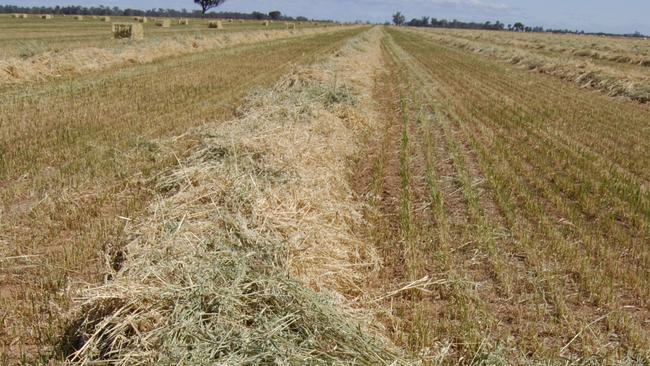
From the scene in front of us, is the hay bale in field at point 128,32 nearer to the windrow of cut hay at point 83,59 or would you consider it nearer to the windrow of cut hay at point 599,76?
the windrow of cut hay at point 83,59

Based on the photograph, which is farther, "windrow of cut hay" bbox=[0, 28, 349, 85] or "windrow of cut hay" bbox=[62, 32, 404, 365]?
"windrow of cut hay" bbox=[0, 28, 349, 85]

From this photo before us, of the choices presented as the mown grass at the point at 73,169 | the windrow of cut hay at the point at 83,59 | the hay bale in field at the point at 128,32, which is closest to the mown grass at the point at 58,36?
the hay bale in field at the point at 128,32

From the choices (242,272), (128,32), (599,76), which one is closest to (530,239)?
(242,272)

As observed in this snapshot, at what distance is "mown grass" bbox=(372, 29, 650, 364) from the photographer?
402 centimetres

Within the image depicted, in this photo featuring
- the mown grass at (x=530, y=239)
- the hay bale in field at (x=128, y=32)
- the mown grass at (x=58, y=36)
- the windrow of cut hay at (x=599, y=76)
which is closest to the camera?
the mown grass at (x=530, y=239)

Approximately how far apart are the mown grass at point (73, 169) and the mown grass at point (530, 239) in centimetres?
303

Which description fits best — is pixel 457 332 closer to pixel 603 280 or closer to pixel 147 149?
pixel 603 280

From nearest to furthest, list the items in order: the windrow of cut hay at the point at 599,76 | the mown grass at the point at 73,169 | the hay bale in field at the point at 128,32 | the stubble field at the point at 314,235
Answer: the stubble field at the point at 314,235 < the mown grass at the point at 73,169 < the windrow of cut hay at the point at 599,76 < the hay bale in field at the point at 128,32

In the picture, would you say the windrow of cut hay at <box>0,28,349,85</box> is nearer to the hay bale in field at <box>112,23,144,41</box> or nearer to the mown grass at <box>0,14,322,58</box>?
the mown grass at <box>0,14,322,58</box>

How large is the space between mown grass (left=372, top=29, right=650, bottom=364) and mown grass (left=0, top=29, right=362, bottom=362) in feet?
9.95

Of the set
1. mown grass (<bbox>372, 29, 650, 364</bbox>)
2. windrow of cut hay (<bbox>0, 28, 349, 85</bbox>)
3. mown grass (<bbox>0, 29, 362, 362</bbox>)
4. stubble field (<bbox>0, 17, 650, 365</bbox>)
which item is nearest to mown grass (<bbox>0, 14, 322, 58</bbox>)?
windrow of cut hay (<bbox>0, 28, 349, 85</bbox>)

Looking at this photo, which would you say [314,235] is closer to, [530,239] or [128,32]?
[530,239]

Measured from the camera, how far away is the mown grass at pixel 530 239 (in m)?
4.02

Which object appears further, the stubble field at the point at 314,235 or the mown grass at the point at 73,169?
the mown grass at the point at 73,169
